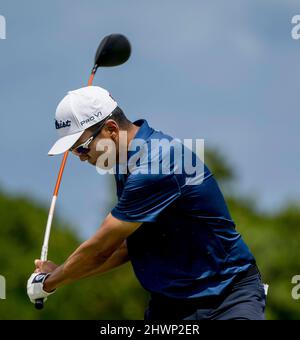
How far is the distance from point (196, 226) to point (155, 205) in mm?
399

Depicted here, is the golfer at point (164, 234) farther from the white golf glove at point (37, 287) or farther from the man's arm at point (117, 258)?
the man's arm at point (117, 258)

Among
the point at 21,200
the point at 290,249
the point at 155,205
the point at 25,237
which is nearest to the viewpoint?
the point at 155,205

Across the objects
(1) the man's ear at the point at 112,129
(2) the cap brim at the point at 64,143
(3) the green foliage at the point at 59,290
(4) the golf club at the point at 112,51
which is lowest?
(3) the green foliage at the point at 59,290

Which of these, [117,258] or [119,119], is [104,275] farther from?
[119,119]

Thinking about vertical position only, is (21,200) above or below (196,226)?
below

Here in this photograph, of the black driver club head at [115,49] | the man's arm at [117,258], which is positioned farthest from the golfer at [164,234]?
the black driver club head at [115,49]

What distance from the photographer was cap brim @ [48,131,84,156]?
30.9 ft

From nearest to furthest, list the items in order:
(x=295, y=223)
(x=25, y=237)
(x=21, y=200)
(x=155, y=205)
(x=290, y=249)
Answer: (x=155, y=205) → (x=290, y=249) → (x=295, y=223) → (x=25, y=237) → (x=21, y=200)

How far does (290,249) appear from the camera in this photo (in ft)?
140

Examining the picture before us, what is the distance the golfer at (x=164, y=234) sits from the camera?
29.9 ft

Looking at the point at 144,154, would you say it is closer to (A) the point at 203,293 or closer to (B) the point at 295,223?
(A) the point at 203,293

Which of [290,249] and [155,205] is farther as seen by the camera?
[290,249]

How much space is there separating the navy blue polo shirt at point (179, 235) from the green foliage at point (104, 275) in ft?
96.5
